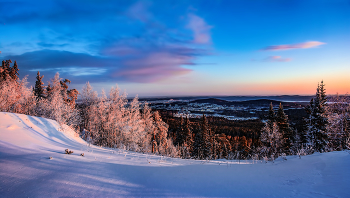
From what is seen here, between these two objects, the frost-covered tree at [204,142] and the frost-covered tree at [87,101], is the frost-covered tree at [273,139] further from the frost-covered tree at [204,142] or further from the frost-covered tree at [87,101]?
the frost-covered tree at [87,101]

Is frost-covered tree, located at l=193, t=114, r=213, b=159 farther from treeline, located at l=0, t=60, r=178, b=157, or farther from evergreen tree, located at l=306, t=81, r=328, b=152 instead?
evergreen tree, located at l=306, t=81, r=328, b=152

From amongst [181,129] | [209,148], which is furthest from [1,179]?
[181,129]

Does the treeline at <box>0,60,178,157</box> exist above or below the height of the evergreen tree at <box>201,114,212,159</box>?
above

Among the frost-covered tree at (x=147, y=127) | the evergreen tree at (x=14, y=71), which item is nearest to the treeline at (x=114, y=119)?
the frost-covered tree at (x=147, y=127)

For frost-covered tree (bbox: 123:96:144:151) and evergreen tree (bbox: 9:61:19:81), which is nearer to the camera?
frost-covered tree (bbox: 123:96:144:151)

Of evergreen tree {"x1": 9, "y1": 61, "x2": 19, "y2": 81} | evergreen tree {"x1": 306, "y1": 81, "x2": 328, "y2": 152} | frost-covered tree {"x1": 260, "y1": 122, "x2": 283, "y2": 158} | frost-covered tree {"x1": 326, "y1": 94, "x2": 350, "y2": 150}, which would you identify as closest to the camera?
frost-covered tree {"x1": 326, "y1": 94, "x2": 350, "y2": 150}

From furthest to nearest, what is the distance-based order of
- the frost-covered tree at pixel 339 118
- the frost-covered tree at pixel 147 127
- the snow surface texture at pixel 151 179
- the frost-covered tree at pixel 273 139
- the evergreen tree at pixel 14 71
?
the evergreen tree at pixel 14 71 → the frost-covered tree at pixel 147 127 → the frost-covered tree at pixel 273 139 → the frost-covered tree at pixel 339 118 → the snow surface texture at pixel 151 179

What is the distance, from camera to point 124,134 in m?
20.4

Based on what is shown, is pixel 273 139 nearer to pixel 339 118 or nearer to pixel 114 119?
pixel 339 118

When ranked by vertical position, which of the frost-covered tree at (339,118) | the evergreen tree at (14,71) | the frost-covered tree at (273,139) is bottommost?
the frost-covered tree at (273,139)

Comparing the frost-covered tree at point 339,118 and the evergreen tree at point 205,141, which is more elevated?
the frost-covered tree at point 339,118

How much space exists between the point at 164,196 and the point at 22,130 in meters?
8.27

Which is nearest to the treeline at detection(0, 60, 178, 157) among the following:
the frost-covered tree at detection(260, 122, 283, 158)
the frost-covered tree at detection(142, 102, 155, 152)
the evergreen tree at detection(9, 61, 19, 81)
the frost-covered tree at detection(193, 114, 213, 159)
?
the frost-covered tree at detection(142, 102, 155, 152)

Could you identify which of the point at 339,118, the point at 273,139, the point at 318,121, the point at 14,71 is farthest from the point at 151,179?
the point at 14,71
